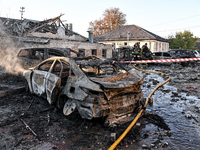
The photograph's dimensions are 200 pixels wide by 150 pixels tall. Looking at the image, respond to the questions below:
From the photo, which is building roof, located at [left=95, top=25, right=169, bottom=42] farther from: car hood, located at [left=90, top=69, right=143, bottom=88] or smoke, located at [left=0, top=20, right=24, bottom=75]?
car hood, located at [left=90, top=69, right=143, bottom=88]

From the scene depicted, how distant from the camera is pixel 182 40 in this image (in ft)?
139

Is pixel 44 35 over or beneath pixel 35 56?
over

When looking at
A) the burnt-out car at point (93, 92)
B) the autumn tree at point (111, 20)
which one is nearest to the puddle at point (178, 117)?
the burnt-out car at point (93, 92)

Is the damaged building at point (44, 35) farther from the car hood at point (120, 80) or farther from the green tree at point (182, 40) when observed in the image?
the green tree at point (182, 40)

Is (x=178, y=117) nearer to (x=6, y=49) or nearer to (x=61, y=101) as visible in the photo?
(x=61, y=101)

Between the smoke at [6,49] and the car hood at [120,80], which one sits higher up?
the smoke at [6,49]

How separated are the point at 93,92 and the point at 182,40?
148ft

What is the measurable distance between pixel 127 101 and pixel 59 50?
3992mm

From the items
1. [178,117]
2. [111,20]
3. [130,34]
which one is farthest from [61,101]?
[111,20]

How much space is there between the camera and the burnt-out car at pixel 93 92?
3625 millimetres

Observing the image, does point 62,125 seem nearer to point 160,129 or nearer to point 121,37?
point 160,129

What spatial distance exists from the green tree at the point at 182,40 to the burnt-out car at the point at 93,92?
42.9 metres

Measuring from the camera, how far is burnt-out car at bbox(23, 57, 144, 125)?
3.62m

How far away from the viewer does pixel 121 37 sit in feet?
113
